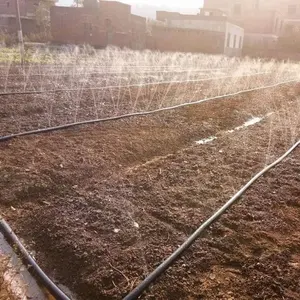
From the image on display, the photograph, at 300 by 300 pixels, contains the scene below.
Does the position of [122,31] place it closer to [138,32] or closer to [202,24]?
[138,32]

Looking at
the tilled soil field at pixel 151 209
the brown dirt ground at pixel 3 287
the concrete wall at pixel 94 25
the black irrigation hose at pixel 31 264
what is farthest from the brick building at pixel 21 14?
the brown dirt ground at pixel 3 287

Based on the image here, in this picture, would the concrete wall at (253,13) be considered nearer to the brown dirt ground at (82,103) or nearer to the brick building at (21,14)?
the brick building at (21,14)

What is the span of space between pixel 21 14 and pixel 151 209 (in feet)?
128

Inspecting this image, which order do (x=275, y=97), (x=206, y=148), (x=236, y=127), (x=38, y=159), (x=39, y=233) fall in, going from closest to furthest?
(x=39, y=233)
(x=38, y=159)
(x=206, y=148)
(x=236, y=127)
(x=275, y=97)

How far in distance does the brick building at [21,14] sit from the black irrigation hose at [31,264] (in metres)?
35.4

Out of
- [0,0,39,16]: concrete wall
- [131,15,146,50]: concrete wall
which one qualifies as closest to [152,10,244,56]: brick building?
[131,15,146,50]: concrete wall

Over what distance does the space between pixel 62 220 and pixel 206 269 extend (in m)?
1.43

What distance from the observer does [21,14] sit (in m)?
36.8

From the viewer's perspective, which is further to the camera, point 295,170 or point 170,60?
point 170,60

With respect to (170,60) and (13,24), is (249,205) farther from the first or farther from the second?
(13,24)

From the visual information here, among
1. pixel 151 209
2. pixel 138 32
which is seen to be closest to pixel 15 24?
pixel 138 32

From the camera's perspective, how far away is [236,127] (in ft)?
23.4

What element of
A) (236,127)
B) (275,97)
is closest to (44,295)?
(236,127)

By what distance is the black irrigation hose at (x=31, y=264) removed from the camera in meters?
2.46
